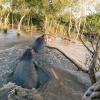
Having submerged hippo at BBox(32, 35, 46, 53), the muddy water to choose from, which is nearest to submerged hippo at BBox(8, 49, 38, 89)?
the muddy water

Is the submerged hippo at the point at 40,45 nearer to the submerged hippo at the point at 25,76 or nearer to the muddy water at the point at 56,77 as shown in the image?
the muddy water at the point at 56,77

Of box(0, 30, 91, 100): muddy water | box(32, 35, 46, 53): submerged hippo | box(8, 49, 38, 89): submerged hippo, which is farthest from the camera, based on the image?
box(32, 35, 46, 53): submerged hippo

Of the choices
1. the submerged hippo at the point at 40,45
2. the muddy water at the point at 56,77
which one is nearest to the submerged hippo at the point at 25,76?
the muddy water at the point at 56,77

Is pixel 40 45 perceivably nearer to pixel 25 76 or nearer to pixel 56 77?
pixel 56 77

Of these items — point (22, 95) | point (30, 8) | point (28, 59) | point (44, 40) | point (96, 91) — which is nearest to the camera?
point (96, 91)

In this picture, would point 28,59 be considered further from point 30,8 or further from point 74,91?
point 30,8

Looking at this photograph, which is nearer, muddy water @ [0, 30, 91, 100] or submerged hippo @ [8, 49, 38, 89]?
submerged hippo @ [8, 49, 38, 89]

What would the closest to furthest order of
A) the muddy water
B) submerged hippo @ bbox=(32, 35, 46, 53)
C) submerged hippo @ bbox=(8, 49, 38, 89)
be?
submerged hippo @ bbox=(8, 49, 38, 89) < the muddy water < submerged hippo @ bbox=(32, 35, 46, 53)

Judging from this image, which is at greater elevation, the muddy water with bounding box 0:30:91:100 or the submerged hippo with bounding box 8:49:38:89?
the submerged hippo with bounding box 8:49:38:89

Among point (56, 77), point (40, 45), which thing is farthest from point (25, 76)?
point (40, 45)

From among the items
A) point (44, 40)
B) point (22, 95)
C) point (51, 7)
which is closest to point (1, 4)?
point (51, 7)

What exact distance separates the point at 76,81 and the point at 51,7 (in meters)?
36.4

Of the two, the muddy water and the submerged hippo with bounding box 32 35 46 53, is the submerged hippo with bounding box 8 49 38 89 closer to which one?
the muddy water

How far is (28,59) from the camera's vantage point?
1023cm
